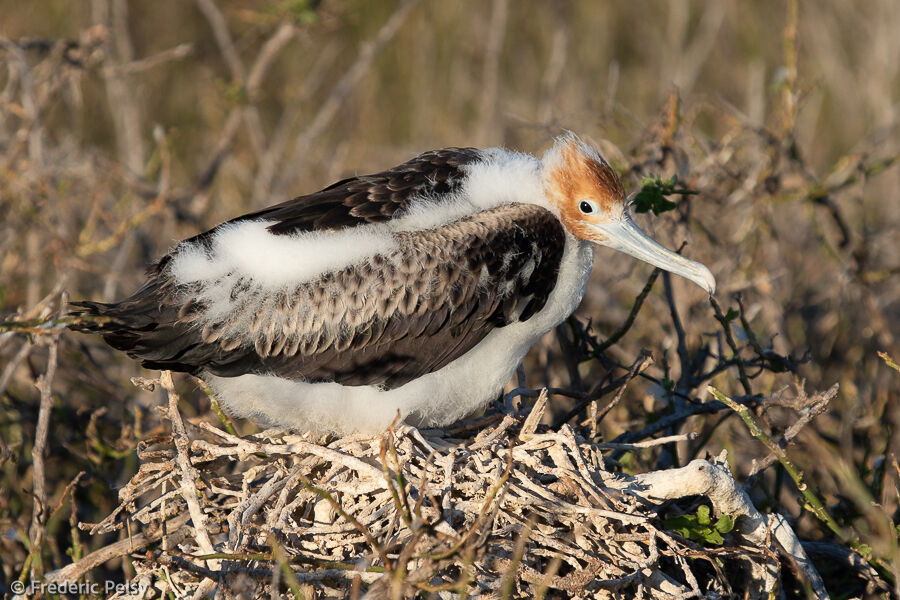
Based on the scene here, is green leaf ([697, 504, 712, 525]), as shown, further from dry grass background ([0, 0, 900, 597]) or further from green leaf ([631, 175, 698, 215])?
green leaf ([631, 175, 698, 215])

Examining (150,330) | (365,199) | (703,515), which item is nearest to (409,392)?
(365,199)

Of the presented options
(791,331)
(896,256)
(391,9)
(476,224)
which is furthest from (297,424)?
(391,9)

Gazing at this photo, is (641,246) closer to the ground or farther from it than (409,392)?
farther from it

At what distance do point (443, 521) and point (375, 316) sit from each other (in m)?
0.77

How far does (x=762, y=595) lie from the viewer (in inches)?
111

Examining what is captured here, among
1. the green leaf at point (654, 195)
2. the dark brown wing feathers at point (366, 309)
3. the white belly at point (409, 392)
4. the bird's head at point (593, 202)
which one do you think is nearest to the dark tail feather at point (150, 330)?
the dark brown wing feathers at point (366, 309)

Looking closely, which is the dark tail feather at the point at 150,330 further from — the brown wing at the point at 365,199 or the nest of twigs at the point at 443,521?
the brown wing at the point at 365,199

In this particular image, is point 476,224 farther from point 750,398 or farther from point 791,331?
point 791,331

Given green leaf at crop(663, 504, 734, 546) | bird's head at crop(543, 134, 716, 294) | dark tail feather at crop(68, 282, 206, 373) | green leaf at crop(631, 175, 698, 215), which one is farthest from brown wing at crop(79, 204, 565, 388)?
green leaf at crop(663, 504, 734, 546)

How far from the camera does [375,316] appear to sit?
10.3ft

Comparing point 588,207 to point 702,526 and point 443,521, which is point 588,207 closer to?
point 702,526

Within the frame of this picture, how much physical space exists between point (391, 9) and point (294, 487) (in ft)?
21.3

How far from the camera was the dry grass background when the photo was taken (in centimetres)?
350

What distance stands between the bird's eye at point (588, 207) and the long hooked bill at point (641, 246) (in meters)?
0.05
